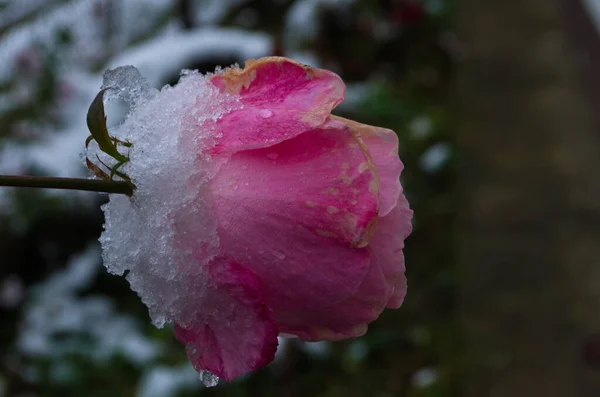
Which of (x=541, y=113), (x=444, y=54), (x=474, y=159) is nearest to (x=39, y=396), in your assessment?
(x=474, y=159)

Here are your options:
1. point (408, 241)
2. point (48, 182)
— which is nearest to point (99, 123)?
point (48, 182)

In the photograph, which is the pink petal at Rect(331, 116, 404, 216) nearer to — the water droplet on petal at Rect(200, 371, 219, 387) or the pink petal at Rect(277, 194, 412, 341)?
the pink petal at Rect(277, 194, 412, 341)

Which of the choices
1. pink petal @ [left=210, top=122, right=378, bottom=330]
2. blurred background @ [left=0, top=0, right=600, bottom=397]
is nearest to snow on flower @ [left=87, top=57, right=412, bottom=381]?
pink petal @ [left=210, top=122, right=378, bottom=330]

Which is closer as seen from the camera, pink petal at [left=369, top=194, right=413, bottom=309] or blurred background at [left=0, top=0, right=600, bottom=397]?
pink petal at [left=369, top=194, right=413, bottom=309]

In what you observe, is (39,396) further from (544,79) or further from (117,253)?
(544,79)

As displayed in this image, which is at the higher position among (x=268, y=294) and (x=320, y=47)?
(x=268, y=294)

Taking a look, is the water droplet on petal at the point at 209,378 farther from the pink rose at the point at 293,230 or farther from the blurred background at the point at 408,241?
the blurred background at the point at 408,241
